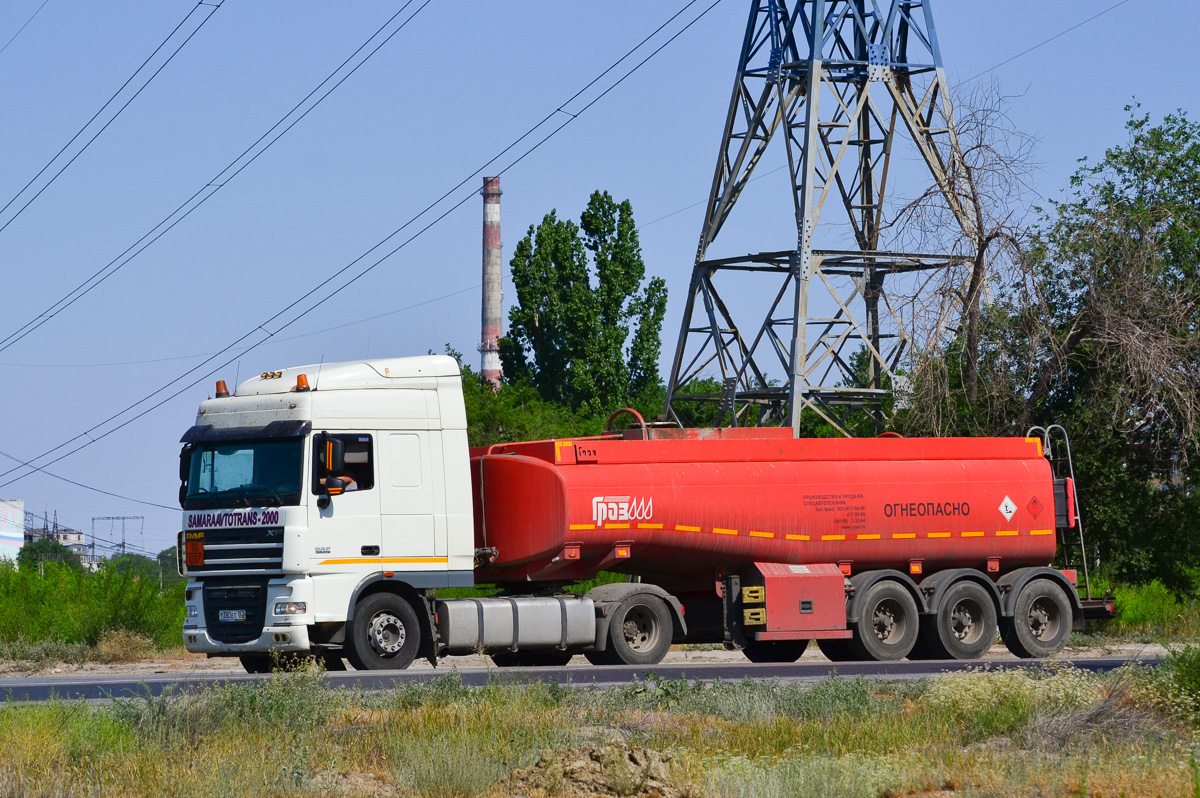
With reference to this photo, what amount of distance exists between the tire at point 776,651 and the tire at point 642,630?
6.90 ft

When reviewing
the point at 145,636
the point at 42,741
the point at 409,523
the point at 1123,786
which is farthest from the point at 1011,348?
the point at 42,741

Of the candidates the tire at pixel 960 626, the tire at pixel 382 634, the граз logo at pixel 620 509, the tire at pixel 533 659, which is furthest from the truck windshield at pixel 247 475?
the tire at pixel 960 626

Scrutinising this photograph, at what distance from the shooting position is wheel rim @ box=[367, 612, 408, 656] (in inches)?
742

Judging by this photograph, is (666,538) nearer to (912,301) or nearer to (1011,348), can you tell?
(912,301)

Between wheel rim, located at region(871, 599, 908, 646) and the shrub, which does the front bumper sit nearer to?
the shrub

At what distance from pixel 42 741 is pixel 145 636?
52.2 feet

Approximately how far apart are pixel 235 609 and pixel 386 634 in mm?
1930

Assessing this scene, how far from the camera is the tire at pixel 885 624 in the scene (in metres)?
21.9

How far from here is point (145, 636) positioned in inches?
1030

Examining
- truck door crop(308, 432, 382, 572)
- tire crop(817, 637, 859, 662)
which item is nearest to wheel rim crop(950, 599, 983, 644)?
tire crop(817, 637, 859, 662)

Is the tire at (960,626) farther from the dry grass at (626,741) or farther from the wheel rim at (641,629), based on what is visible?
the dry grass at (626,741)

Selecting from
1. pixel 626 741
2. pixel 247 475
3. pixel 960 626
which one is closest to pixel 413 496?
pixel 247 475

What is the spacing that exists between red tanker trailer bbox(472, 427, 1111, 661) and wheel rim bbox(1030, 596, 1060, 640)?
0.02 metres

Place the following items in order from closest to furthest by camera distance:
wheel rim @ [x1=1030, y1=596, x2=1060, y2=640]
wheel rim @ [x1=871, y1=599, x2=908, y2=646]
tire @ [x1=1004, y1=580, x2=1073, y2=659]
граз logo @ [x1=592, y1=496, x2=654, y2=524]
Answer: граз logo @ [x1=592, y1=496, x2=654, y2=524], wheel rim @ [x1=871, y1=599, x2=908, y2=646], tire @ [x1=1004, y1=580, x2=1073, y2=659], wheel rim @ [x1=1030, y1=596, x2=1060, y2=640]
